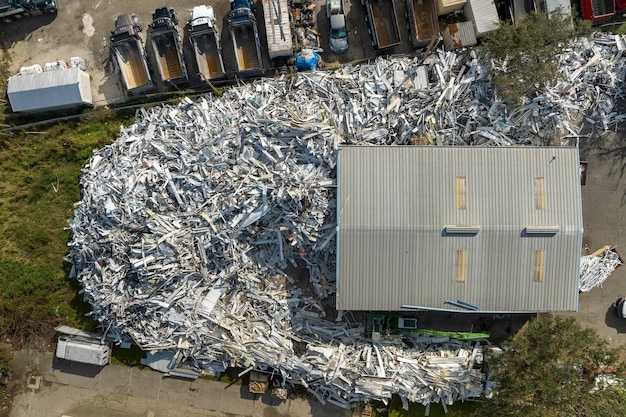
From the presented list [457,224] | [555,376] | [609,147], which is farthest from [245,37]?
[555,376]

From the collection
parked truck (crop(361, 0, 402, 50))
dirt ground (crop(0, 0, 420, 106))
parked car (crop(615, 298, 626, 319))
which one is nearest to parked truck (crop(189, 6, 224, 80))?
dirt ground (crop(0, 0, 420, 106))

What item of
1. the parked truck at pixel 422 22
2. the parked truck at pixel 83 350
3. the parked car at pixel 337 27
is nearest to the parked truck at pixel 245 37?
the parked car at pixel 337 27

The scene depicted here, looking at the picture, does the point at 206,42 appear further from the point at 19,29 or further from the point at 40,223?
the point at 40,223

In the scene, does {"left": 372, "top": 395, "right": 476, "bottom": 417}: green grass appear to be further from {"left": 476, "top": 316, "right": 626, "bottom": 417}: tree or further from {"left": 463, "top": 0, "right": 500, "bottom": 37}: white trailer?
{"left": 463, "top": 0, "right": 500, "bottom": 37}: white trailer

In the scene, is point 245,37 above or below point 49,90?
above

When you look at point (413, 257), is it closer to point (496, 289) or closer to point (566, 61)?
point (496, 289)

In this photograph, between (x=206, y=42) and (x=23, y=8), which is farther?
(x=23, y=8)
